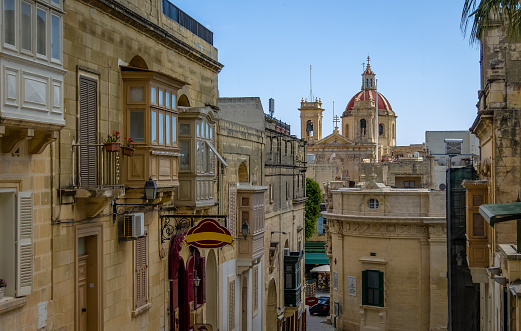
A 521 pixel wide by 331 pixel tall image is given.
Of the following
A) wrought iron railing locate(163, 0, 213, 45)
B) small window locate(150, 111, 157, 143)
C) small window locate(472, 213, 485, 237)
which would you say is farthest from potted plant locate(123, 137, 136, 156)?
small window locate(472, 213, 485, 237)

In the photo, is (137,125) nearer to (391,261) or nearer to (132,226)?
(132,226)

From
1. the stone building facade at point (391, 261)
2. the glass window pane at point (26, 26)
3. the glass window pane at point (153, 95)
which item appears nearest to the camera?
the glass window pane at point (26, 26)

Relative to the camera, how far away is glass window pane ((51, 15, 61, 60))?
9.74m

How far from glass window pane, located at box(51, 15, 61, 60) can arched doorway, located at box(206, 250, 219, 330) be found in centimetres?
1100

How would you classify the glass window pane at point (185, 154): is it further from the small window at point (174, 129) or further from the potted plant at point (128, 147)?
the potted plant at point (128, 147)

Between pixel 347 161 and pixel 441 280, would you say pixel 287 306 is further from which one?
pixel 347 161

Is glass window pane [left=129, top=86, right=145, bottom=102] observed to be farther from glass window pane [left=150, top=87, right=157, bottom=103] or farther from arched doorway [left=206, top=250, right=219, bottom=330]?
arched doorway [left=206, top=250, right=219, bottom=330]

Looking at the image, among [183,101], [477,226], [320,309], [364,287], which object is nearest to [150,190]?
[183,101]

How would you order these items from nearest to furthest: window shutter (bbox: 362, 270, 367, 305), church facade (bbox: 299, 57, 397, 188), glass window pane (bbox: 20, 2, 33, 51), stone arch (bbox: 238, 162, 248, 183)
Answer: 1. glass window pane (bbox: 20, 2, 33, 51)
2. stone arch (bbox: 238, 162, 248, 183)
3. window shutter (bbox: 362, 270, 367, 305)
4. church facade (bbox: 299, 57, 397, 188)

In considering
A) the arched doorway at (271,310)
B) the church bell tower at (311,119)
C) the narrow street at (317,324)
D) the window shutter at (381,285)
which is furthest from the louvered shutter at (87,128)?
the church bell tower at (311,119)

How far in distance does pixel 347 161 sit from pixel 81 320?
96966 millimetres

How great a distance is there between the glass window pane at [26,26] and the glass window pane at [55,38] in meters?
0.55

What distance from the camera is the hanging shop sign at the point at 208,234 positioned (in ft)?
49.1

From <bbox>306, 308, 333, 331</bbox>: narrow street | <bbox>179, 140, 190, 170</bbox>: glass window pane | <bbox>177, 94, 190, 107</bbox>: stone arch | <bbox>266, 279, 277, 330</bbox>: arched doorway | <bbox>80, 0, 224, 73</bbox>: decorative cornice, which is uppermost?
<bbox>80, 0, 224, 73</bbox>: decorative cornice
